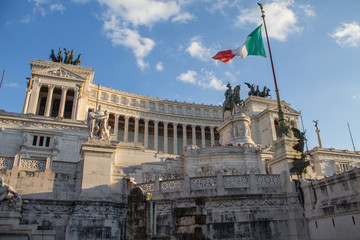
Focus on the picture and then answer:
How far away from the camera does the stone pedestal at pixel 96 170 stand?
1803 cm

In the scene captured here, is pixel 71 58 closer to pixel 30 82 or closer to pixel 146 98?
pixel 30 82

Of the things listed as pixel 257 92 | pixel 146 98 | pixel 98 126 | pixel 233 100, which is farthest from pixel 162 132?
pixel 98 126

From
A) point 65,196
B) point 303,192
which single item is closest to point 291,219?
point 303,192

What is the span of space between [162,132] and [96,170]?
64.7 meters

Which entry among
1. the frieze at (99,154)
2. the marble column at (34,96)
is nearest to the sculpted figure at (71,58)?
the marble column at (34,96)

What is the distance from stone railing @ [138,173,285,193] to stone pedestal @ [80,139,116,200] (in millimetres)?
2906

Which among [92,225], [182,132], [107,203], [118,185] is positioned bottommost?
[92,225]

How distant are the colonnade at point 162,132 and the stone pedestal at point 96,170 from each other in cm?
5107

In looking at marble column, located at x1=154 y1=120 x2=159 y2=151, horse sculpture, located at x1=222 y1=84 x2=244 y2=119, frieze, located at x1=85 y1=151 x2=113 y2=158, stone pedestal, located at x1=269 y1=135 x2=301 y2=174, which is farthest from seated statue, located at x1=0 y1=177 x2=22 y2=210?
marble column, located at x1=154 y1=120 x2=159 y2=151

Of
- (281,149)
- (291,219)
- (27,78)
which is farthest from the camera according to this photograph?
(27,78)

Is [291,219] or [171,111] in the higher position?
[171,111]

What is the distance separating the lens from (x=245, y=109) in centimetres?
7800

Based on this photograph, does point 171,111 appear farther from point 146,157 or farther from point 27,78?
point 146,157

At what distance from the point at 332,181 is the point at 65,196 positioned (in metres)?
14.9
